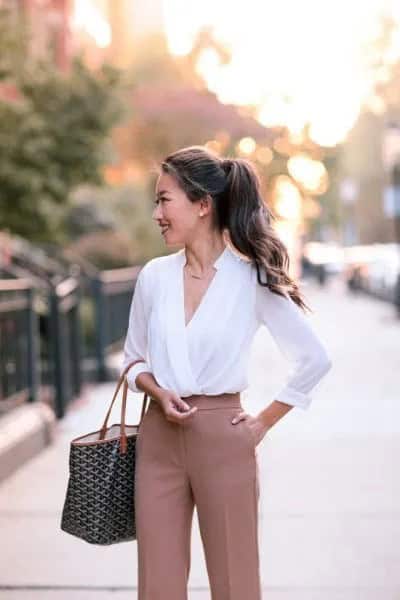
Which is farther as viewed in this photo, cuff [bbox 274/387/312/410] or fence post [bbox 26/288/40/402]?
fence post [bbox 26/288/40/402]

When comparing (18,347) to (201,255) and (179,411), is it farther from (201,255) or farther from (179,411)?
(179,411)

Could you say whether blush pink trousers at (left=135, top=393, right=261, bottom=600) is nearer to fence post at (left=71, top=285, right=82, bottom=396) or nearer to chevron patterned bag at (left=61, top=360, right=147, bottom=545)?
chevron patterned bag at (left=61, top=360, right=147, bottom=545)

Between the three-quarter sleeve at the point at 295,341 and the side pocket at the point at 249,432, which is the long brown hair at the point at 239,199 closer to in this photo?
the three-quarter sleeve at the point at 295,341

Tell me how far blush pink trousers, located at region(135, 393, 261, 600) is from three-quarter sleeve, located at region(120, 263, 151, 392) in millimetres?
136

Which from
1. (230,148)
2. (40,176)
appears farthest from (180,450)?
(230,148)

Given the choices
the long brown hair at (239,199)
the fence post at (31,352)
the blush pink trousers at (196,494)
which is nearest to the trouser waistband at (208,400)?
the blush pink trousers at (196,494)

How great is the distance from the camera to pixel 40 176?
54.9ft

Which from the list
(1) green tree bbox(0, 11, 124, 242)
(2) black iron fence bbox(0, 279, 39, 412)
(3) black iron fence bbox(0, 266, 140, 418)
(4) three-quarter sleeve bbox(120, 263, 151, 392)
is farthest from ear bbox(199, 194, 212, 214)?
(1) green tree bbox(0, 11, 124, 242)

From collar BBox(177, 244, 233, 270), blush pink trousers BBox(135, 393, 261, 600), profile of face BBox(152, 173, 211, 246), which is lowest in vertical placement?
blush pink trousers BBox(135, 393, 261, 600)

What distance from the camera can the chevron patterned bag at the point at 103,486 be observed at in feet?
12.0

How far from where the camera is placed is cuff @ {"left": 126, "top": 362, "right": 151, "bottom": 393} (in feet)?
12.0

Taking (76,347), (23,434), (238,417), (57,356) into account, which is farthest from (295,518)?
(76,347)

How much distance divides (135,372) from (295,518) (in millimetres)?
3638

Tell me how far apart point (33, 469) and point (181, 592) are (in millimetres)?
5326
